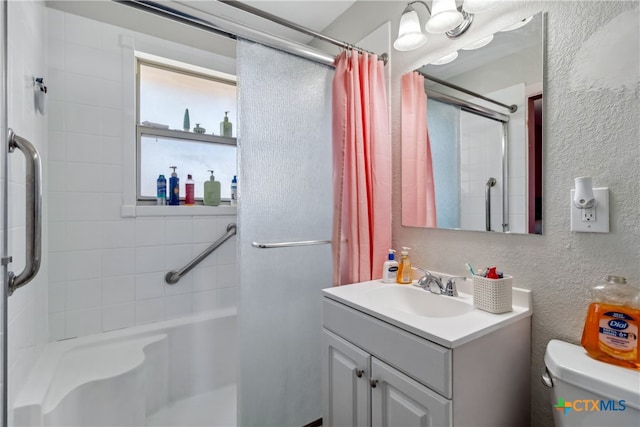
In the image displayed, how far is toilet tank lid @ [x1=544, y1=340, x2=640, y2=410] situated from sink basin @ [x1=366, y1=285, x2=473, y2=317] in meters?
0.29

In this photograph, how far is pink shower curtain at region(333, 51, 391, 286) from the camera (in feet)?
4.83

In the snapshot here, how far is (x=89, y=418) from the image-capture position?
4.62 ft

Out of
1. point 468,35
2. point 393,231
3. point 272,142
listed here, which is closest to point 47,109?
point 272,142

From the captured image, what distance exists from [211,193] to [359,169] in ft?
4.05

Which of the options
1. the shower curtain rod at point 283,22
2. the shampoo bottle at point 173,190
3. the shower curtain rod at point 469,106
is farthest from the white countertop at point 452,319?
the shampoo bottle at point 173,190

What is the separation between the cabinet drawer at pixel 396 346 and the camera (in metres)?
0.85

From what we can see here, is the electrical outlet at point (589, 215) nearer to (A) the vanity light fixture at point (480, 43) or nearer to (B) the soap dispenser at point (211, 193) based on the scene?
(A) the vanity light fixture at point (480, 43)

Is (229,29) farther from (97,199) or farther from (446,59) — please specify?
(97,199)

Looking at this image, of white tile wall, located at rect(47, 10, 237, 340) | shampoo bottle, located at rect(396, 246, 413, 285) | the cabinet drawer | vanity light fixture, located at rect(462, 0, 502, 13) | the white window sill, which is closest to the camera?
the cabinet drawer

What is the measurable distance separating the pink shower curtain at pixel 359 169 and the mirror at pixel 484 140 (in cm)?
13

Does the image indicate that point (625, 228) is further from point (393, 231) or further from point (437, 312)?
point (393, 231)

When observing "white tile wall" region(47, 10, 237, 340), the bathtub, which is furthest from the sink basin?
"white tile wall" region(47, 10, 237, 340)

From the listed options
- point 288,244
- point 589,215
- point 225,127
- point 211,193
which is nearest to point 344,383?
point 288,244

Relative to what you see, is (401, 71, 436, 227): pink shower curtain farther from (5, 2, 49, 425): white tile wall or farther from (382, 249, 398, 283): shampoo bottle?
(5, 2, 49, 425): white tile wall
